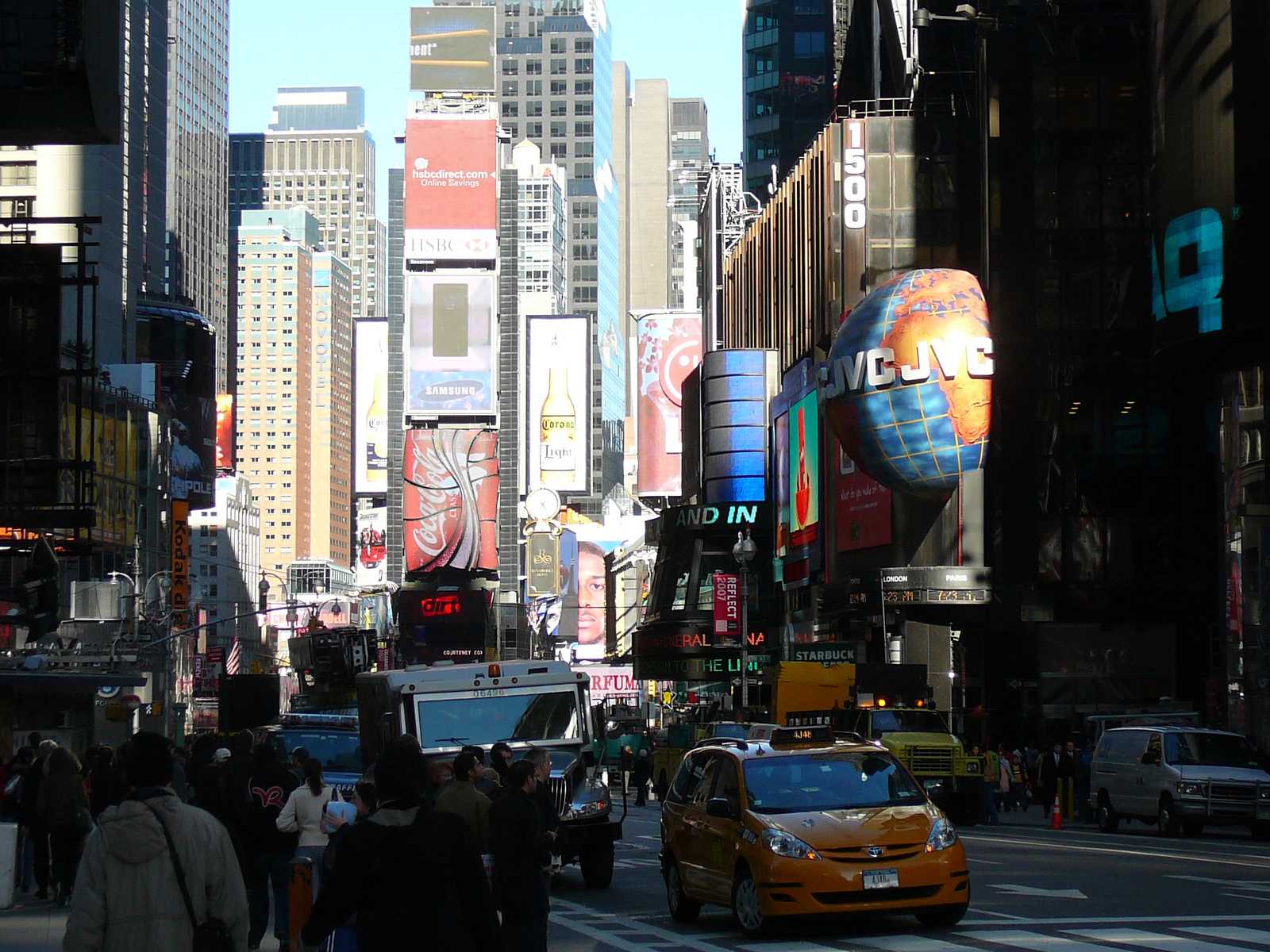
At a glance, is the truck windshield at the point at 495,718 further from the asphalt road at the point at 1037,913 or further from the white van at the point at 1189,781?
the white van at the point at 1189,781

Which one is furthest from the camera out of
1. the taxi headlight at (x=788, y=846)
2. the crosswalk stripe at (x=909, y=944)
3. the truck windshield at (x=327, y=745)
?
the truck windshield at (x=327, y=745)

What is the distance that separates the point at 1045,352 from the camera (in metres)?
58.1

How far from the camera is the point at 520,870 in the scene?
11.0 metres

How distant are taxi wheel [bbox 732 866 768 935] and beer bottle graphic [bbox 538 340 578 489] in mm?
156801

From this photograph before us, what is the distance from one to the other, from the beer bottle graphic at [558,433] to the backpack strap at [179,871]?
164 metres

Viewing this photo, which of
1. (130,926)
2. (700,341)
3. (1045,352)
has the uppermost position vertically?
(700,341)

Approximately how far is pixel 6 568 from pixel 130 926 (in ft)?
135

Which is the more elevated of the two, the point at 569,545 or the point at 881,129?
the point at 881,129

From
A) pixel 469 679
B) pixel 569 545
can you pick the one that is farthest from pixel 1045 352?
pixel 569 545

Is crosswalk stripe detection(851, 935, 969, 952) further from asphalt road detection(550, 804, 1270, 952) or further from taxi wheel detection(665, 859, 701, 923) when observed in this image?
taxi wheel detection(665, 859, 701, 923)

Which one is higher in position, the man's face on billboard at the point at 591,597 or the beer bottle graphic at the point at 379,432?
the beer bottle graphic at the point at 379,432

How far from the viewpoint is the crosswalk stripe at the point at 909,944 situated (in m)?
13.5

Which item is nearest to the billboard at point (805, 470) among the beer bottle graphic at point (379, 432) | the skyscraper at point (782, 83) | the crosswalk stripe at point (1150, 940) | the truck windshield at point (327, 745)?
the truck windshield at point (327, 745)

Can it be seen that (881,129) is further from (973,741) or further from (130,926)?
(130,926)
